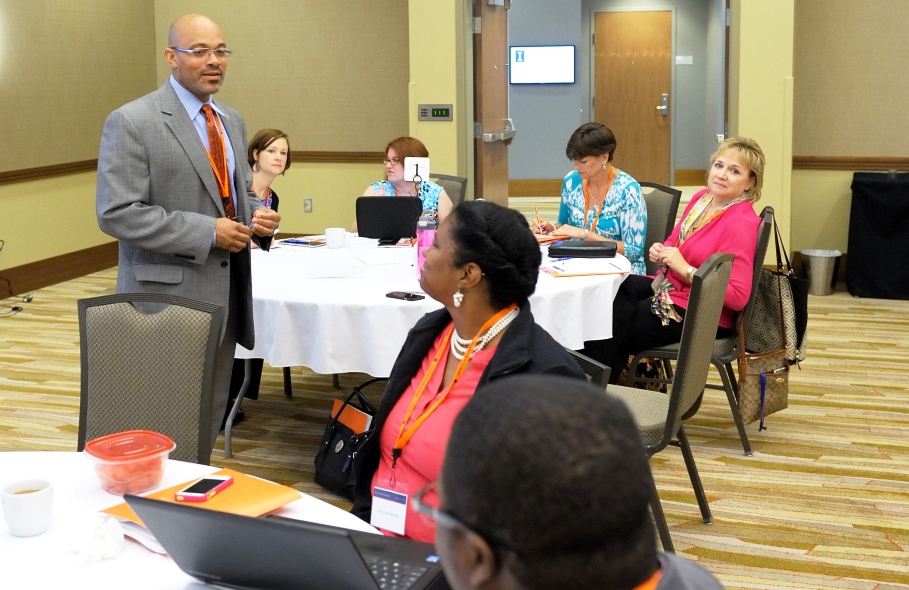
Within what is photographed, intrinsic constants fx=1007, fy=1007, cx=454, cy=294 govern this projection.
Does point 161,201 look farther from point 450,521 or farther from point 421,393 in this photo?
point 450,521

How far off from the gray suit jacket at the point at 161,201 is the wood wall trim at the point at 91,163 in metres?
4.92

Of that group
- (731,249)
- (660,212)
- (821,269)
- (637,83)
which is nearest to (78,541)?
(731,249)

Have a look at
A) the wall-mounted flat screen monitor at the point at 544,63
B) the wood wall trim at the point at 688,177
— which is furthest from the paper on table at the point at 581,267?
the wood wall trim at the point at 688,177

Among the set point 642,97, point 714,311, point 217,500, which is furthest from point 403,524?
point 642,97

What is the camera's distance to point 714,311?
3.22 meters

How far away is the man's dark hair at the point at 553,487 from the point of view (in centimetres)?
86

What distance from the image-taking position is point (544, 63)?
12.1m

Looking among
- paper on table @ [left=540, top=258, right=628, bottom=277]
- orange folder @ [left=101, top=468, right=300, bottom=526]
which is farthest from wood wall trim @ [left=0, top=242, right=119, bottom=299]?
orange folder @ [left=101, top=468, right=300, bottom=526]

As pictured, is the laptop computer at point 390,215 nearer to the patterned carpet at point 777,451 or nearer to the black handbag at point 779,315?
the patterned carpet at point 777,451

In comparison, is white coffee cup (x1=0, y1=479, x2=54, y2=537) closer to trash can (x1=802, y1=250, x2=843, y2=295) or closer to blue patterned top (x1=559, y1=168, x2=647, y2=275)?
blue patterned top (x1=559, y1=168, x2=647, y2=275)

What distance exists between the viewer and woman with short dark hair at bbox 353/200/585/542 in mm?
2279

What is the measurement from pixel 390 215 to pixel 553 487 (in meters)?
4.03

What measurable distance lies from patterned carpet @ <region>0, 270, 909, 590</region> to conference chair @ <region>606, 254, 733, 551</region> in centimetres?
48

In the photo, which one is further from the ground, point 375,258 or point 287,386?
point 375,258
